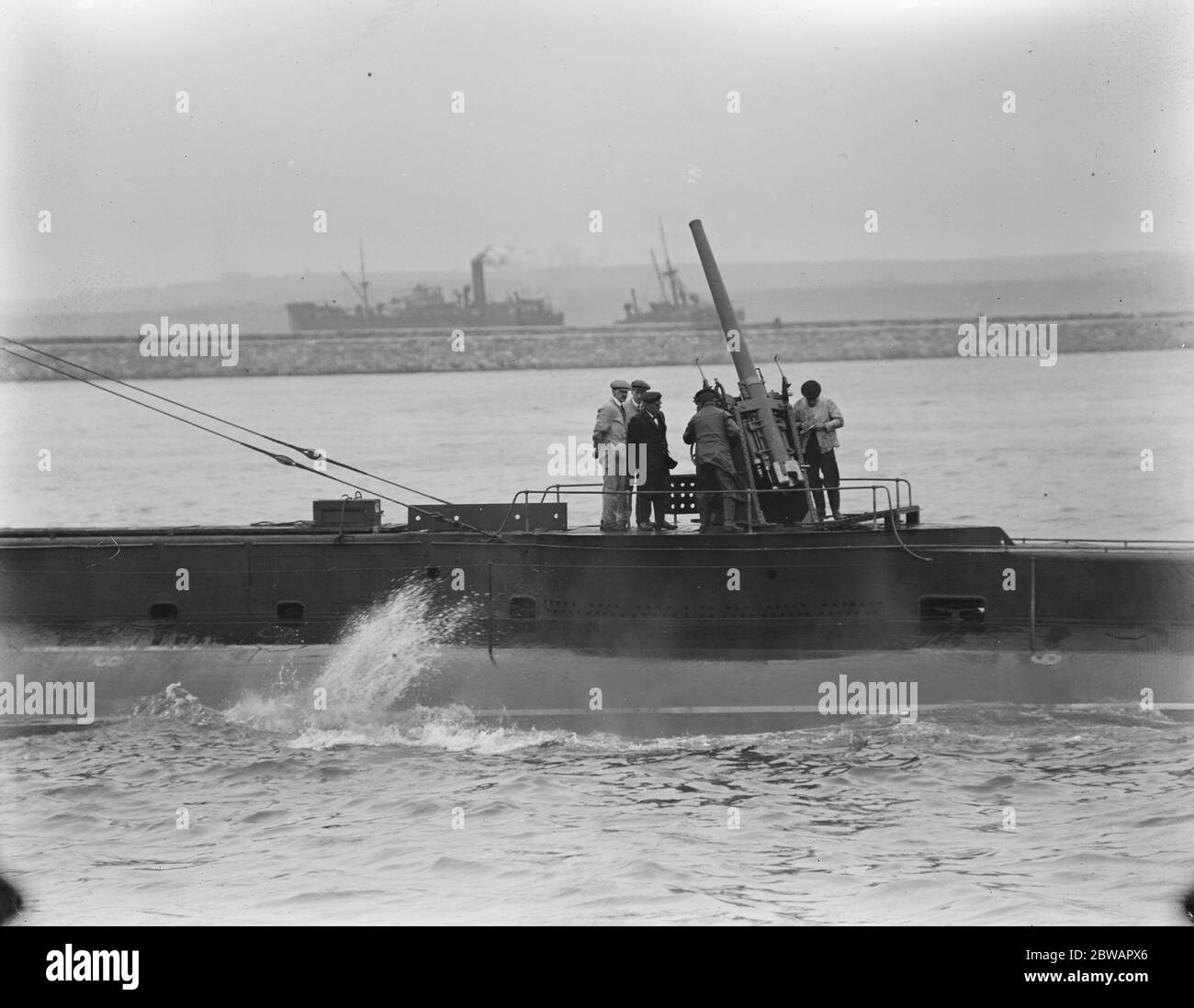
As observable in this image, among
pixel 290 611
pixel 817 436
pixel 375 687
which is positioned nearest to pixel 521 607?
pixel 375 687

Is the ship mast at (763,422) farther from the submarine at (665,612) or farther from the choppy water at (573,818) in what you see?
the choppy water at (573,818)

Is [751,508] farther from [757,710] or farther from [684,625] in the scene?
[757,710]

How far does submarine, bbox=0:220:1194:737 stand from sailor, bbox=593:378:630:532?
2.29ft

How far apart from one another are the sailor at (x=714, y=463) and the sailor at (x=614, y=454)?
1.04 metres

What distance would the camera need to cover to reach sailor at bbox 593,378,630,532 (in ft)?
76.6

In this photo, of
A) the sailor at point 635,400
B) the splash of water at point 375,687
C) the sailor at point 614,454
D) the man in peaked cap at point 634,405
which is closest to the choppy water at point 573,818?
the splash of water at point 375,687

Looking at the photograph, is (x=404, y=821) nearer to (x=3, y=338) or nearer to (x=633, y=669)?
(x=633, y=669)

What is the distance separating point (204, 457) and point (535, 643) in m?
48.1

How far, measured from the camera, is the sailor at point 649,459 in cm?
2319

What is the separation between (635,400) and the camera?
23.6 m

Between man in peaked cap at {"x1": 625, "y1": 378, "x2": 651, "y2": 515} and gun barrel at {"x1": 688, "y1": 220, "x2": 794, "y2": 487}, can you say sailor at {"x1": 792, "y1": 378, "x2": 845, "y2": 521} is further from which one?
man in peaked cap at {"x1": 625, "y1": 378, "x2": 651, "y2": 515}

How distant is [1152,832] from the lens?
18125 millimetres

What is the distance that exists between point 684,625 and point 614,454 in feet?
9.04

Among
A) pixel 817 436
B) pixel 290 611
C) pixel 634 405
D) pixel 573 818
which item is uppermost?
pixel 634 405
